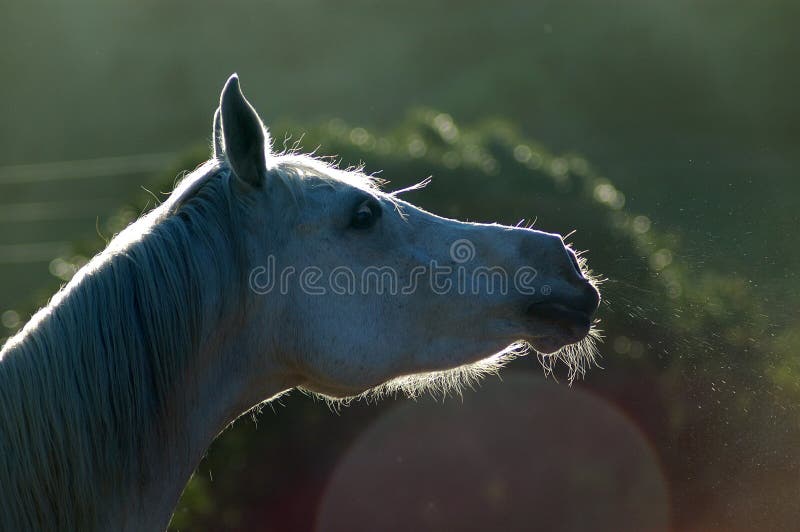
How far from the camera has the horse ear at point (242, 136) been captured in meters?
2.29

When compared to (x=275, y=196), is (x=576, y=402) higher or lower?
lower

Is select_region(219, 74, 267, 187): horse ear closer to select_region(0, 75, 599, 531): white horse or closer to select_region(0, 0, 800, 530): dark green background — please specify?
select_region(0, 75, 599, 531): white horse

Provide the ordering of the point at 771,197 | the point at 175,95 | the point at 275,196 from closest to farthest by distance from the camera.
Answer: the point at 275,196 → the point at 771,197 → the point at 175,95

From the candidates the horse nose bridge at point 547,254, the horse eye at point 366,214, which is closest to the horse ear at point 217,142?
the horse eye at point 366,214

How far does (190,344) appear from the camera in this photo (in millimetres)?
2244

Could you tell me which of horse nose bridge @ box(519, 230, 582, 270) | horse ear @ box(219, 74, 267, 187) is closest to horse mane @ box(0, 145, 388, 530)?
horse ear @ box(219, 74, 267, 187)

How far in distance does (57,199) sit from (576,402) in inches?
643

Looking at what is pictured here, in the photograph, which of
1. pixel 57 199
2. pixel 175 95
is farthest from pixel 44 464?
pixel 175 95

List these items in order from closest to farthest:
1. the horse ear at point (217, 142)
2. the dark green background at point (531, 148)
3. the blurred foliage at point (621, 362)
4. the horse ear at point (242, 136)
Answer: the horse ear at point (242, 136) < the horse ear at point (217, 142) < the blurred foliage at point (621, 362) < the dark green background at point (531, 148)

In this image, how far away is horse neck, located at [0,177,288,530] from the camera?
80.2 inches

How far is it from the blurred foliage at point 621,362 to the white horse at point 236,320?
1.61 metres

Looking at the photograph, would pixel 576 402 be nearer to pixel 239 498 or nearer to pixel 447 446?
pixel 447 446

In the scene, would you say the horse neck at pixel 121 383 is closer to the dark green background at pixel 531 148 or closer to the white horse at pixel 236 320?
the white horse at pixel 236 320

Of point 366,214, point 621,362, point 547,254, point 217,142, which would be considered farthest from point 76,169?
point 547,254
